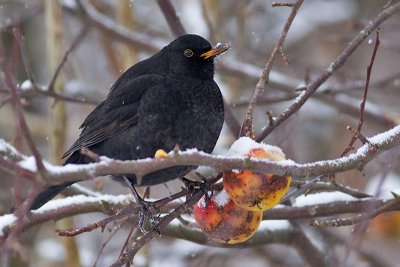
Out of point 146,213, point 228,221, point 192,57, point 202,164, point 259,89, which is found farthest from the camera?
point 192,57

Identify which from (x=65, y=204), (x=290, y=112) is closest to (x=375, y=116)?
(x=290, y=112)

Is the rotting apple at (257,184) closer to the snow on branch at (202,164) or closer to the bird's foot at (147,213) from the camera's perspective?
the snow on branch at (202,164)

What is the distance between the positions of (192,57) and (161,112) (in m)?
0.56

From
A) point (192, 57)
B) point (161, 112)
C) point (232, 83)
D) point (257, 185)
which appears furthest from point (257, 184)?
point (232, 83)

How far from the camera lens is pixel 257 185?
8.68 feet

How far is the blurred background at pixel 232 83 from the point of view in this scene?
511cm

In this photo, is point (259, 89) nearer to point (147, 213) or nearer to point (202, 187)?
point (202, 187)

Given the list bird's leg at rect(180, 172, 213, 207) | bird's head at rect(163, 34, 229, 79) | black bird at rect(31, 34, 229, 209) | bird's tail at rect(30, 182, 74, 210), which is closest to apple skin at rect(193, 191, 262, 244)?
bird's leg at rect(180, 172, 213, 207)

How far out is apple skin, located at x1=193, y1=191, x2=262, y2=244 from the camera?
290cm

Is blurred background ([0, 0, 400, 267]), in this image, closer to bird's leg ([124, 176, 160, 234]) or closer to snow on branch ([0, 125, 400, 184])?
bird's leg ([124, 176, 160, 234])

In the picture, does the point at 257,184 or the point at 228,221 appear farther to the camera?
the point at 228,221

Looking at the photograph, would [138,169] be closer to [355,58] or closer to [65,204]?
[65,204]

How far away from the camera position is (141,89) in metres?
3.98

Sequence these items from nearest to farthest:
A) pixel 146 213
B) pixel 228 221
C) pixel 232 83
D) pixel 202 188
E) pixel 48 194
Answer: pixel 228 221, pixel 202 188, pixel 146 213, pixel 48 194, pixel 232 83
